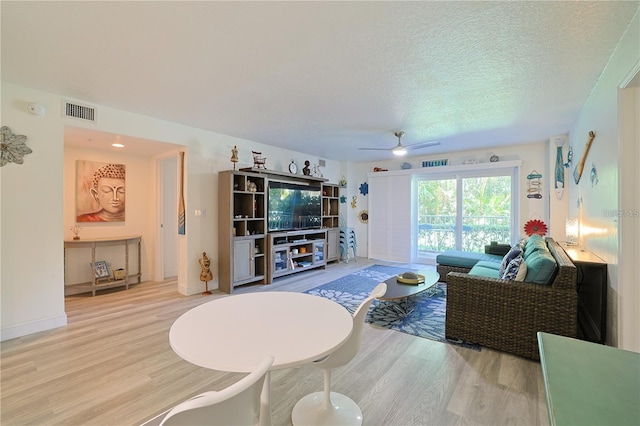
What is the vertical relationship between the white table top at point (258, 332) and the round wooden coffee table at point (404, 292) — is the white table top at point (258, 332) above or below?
above

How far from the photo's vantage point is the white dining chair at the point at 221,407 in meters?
0.71

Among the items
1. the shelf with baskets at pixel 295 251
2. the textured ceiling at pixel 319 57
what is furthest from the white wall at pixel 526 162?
the shelf with baskets at pixel 295 251

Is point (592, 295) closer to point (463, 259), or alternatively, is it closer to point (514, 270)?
point (514, 270)

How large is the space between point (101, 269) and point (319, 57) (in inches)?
171

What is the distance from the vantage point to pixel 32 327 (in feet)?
8.96

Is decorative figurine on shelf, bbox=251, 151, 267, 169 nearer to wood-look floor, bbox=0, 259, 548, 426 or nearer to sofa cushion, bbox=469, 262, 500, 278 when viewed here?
wood-look floor, bbox=0, 259, 548, 426

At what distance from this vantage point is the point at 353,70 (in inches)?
92.4

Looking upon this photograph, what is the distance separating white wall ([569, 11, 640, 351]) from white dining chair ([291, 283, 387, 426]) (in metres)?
1.85

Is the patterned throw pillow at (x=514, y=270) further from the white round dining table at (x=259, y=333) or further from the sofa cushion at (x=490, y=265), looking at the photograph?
the white round dining table at (x=259, y=333)

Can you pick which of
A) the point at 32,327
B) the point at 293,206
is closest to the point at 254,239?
the point at 293,206

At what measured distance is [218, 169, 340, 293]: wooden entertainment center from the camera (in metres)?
4.12

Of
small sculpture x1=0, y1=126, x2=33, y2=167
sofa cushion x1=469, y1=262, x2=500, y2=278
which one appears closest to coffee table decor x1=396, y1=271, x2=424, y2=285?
sofa cushion x1=469, y1=262, x2=500, y2=278

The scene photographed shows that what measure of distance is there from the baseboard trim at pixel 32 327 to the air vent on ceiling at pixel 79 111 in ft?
6.94

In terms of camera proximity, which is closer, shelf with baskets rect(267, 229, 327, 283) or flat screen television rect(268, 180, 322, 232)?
shelf with baskets rect(267, 229, 327, 283)
